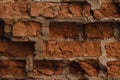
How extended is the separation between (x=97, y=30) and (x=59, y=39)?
19 centimetres

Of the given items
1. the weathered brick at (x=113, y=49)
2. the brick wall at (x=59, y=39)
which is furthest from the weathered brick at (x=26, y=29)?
the weathered brick at (x=113, y=49)

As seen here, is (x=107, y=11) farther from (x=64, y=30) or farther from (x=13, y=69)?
(x=13, y=69)

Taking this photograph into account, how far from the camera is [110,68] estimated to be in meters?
1.35

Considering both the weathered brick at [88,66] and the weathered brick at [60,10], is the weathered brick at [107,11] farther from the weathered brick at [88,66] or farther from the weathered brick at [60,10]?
the weathered brick at [88,66]

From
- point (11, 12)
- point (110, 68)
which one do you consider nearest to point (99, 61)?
point (110, 68)

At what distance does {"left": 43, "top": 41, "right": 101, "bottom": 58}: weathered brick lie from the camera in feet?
4.35

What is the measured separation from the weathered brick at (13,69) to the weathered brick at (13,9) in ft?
0.75

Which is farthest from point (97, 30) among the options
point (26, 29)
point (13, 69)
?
point (13, 69)

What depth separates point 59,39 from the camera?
1.34 meters

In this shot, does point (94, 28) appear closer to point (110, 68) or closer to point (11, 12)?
point (110, 68)

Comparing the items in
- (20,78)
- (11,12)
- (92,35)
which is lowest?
(20,78)

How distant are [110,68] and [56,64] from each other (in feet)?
0.87

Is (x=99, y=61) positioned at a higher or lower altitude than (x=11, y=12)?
lower

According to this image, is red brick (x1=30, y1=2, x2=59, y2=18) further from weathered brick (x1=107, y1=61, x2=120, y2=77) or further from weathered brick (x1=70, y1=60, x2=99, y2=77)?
weathered brick (x1=107, y1=61, x2=120, y2=77)
